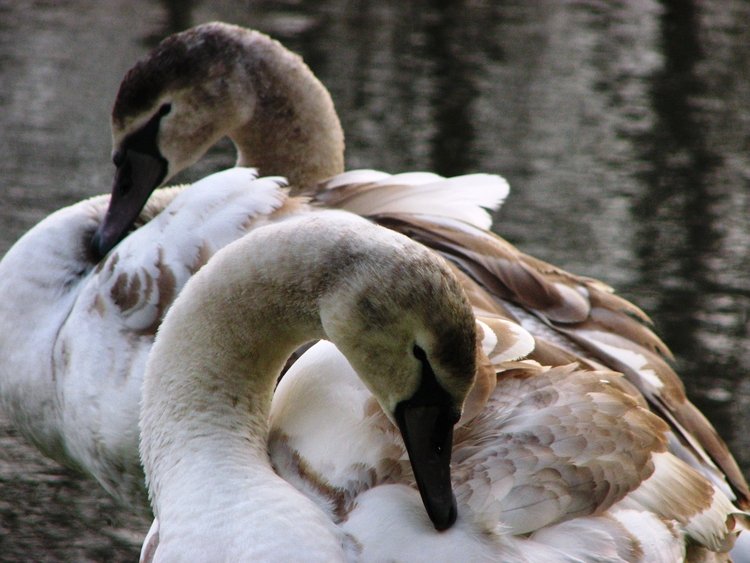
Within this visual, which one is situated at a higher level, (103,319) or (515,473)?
(515,473)

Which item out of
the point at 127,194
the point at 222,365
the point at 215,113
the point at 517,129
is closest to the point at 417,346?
the point at 222,365

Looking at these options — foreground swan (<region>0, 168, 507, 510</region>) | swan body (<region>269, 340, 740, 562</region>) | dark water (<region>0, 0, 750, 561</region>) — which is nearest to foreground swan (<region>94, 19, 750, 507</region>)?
foreground swan (<region>0, 168, 507, 510</region>)

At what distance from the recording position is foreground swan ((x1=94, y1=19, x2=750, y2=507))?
3.69m

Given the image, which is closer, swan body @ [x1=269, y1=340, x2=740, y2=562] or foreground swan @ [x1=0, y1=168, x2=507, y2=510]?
swan body @ [x1=269, y1=340, x2=740, y2=562]

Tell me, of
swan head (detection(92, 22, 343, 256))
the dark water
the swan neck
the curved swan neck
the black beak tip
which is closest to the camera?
the black beak tip

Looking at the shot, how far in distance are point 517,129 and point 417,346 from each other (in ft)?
23.3

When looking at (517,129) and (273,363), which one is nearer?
(273,363)

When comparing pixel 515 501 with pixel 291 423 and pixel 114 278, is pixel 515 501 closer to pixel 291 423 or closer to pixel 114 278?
pixel 291 423

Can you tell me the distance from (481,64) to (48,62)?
3856 mm

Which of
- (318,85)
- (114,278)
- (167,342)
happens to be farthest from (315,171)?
(167,342)

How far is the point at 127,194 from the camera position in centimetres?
432

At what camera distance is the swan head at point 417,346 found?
254cm

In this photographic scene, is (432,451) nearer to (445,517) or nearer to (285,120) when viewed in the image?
(445,517)

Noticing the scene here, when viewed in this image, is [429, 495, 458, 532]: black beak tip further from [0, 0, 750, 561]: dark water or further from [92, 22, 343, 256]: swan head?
[92, 22, 343, 256]: swan head
